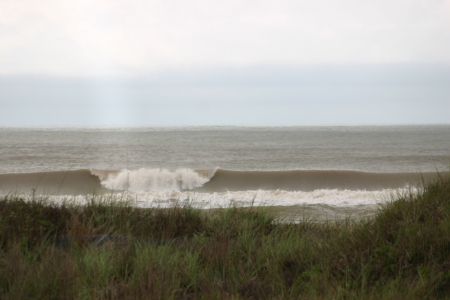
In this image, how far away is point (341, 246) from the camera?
16.9ft

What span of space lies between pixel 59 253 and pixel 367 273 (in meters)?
3.51

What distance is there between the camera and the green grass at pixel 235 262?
3965 millimetres

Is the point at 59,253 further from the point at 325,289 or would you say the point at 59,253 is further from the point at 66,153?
the point at 66,153

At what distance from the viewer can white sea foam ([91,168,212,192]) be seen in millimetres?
20797

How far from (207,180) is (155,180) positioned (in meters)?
2.84

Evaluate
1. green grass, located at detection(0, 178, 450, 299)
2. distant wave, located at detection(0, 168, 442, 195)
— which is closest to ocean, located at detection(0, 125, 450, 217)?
distant wave, located at detection(0, 168, 442, 195)

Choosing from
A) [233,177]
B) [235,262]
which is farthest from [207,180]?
[235,262]

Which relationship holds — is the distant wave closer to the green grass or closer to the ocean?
the ocean

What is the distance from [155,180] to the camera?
21.2 metres

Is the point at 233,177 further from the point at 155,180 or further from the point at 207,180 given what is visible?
the point at 155,180

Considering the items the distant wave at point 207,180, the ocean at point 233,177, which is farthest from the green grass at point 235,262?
the distant wave at point 207,180

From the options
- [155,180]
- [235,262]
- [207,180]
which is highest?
[235,262]

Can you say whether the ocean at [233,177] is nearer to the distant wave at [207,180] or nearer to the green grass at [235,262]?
the distant wave at [207,180]

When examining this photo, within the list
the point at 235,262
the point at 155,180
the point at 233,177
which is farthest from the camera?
the point at 233,177
